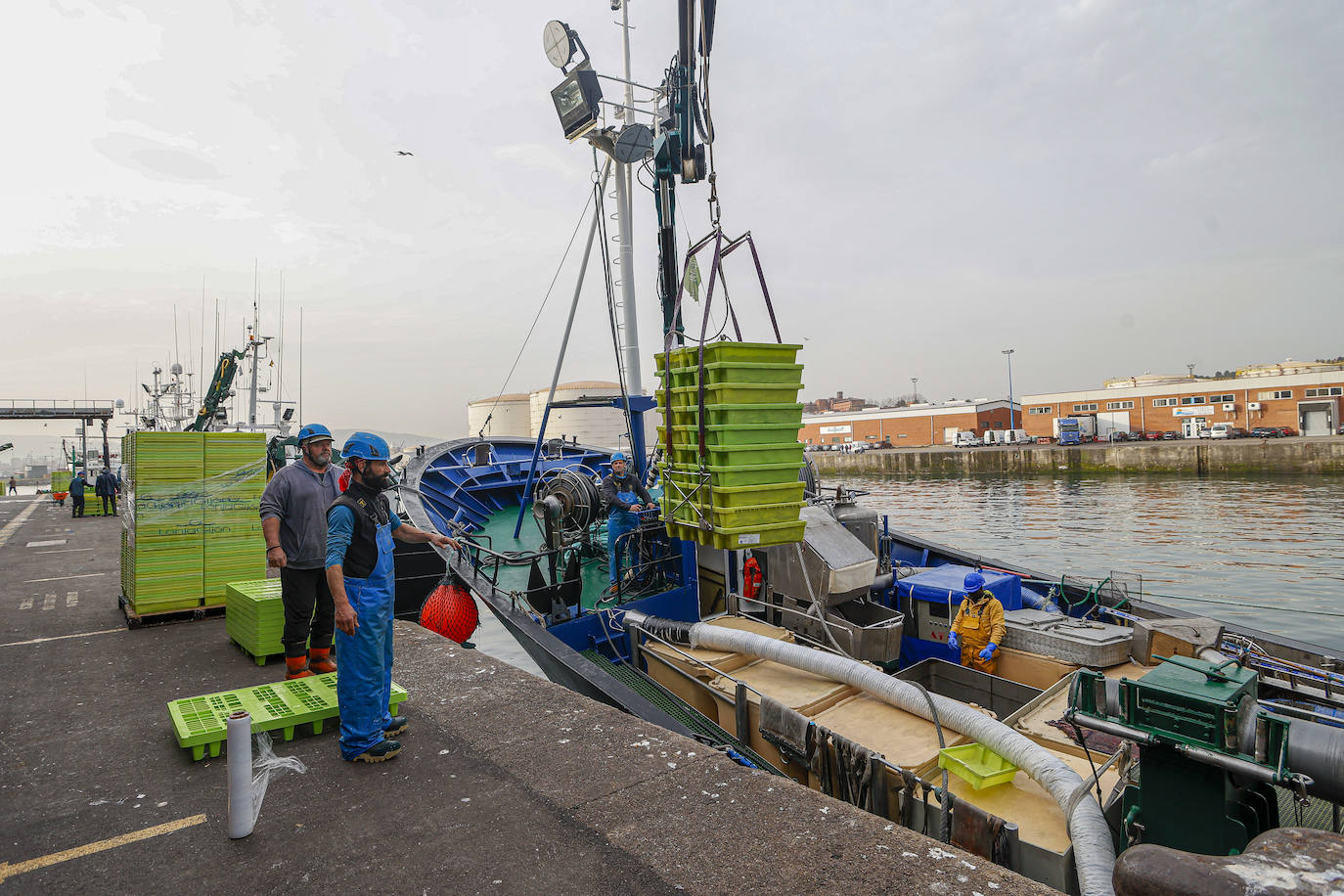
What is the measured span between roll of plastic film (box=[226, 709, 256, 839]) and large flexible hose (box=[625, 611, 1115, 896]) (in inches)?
142

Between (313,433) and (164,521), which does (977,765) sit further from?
(164,521)

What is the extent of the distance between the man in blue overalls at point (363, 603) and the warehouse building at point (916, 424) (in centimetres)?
6633

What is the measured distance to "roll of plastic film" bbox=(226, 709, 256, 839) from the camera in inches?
115

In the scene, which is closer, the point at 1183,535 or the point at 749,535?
the point at 749,535

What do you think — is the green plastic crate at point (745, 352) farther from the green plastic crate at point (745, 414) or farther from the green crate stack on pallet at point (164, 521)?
the green crate stack on pallet at point (164, 521)

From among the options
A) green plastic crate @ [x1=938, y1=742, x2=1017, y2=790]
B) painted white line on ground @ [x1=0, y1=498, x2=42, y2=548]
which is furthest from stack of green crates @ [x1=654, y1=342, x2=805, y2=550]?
painted white line on ground @ [x1=0, y1=498, x2=42, y2=548]

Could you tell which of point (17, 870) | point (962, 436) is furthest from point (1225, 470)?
point (17, 870)

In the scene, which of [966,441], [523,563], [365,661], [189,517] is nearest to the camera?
[365,661]

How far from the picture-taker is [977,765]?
13.4ft

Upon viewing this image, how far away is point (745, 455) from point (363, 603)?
3395mm

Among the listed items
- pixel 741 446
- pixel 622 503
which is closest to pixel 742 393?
pixel 741 446

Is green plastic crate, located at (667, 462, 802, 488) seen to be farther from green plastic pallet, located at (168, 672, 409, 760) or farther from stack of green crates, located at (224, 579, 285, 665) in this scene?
stack of green crates, located at (224, 579, 285, 665)

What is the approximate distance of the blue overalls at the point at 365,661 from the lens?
3.58 metres

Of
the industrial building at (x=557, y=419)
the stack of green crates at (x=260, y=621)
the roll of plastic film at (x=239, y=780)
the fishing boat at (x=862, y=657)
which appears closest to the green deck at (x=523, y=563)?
→ the fishing boat at (x=862, y=657)
